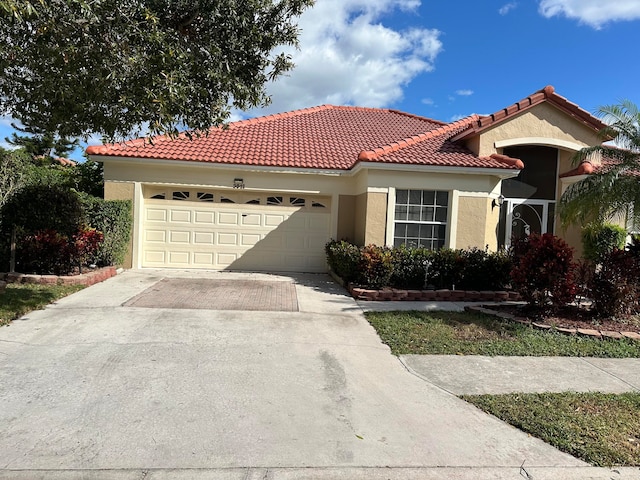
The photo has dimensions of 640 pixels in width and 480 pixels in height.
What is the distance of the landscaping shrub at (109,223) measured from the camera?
1064cm

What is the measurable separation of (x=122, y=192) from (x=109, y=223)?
1498mm

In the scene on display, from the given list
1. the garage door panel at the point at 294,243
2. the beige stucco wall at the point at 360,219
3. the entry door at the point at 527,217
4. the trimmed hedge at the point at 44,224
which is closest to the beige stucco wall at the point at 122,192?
the trimmed hedge at the point at 44,224

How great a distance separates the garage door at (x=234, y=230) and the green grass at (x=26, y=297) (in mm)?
3804

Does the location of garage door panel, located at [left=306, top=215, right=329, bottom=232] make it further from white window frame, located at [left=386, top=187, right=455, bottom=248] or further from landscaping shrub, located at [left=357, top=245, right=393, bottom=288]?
landscaping shrub, located at [left=357, top=245, right=393, bottom=288]

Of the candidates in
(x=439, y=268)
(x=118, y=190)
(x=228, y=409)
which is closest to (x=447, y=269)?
(x=439, y=268)

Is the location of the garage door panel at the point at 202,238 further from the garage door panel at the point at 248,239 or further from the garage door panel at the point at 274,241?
the garage door panel at the point at 274,241

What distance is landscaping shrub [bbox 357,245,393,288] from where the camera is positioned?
31.1 ft

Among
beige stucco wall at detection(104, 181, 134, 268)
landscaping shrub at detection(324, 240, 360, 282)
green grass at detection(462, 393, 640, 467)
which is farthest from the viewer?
beige stucco wall at detection(104, 181, 134, 268)

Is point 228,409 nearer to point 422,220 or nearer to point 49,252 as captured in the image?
point 49,252

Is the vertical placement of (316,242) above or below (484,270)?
above

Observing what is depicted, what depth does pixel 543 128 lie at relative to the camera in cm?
1269

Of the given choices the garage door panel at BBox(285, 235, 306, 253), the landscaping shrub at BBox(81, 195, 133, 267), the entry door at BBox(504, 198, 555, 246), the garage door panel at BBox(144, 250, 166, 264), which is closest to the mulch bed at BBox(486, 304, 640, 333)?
the entry door at BBox(504, 198, 555, 246)

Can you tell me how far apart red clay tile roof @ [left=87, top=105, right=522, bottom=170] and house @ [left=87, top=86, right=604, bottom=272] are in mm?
77

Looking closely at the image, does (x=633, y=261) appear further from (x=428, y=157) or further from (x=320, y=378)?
(x=320, y=378)
